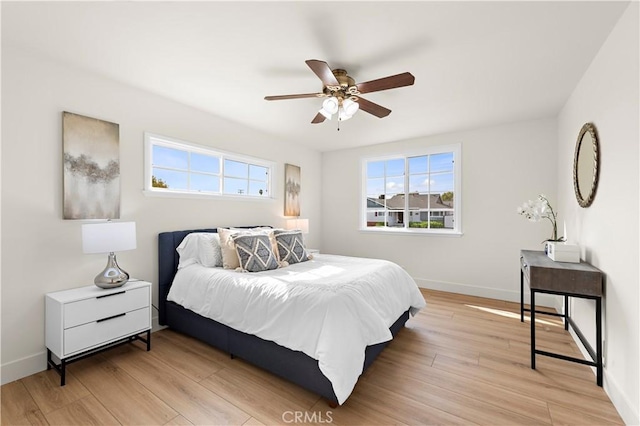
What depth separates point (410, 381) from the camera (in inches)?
82.5

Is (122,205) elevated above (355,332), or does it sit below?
above

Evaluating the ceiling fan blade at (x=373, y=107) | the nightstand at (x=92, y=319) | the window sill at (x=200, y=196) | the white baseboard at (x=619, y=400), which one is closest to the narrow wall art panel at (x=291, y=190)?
the window sill at (x=200, y=196)

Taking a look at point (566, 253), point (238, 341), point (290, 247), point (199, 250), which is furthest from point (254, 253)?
point (566, 253)

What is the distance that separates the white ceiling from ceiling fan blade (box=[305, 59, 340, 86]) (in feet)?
0.82

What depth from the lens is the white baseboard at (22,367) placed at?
2.07 m

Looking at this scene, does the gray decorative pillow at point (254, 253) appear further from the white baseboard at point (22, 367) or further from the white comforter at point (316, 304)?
the white baseboard at point (22, 367)

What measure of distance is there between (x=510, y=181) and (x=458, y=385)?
3.06m

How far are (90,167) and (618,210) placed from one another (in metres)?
4.06

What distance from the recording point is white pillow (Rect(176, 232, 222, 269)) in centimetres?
296

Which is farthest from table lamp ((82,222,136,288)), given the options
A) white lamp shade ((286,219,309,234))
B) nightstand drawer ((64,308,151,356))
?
white lamp shade ((286,219,309,234))

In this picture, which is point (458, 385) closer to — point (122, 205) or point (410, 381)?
point (410, 381)

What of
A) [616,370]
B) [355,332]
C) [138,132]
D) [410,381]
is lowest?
[410,381]

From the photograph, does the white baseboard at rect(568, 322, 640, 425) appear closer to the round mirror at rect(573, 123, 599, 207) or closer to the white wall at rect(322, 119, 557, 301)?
the round mirror at rect(573, 123, 599, 207)

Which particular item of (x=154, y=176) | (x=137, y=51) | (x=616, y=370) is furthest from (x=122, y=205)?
(x=616, y=370)
